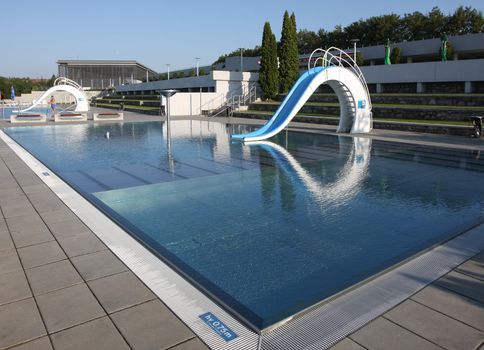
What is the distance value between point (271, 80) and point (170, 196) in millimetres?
30356

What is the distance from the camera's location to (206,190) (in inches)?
353

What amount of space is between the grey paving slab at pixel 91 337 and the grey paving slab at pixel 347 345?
1.77 meters

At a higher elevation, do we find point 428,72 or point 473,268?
point 428,72

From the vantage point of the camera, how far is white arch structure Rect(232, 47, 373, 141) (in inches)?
691

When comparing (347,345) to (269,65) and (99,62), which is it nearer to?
(269,65)

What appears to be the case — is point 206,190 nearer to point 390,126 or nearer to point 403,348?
point 403,348

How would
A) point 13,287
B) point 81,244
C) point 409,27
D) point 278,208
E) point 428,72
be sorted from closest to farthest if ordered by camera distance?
point 13,287
point 81,244
point 278,208
point 428,72
point 409,27

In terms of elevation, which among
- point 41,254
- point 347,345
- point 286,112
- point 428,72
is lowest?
point 347,345

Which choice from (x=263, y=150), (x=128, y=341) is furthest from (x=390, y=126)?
(x=128, y=341)

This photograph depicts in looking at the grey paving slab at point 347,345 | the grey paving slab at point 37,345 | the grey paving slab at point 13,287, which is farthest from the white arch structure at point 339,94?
the grey paving slab at point 37,345

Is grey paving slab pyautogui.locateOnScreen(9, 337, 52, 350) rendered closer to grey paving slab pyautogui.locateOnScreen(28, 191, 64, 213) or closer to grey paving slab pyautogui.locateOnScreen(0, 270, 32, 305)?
grey paving slab pyautogui.locateOnScreen(0, 270, 32, 305)

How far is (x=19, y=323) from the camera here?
3.59m

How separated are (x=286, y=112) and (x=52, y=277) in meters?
14.6

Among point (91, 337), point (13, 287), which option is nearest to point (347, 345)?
point (91, 337)
